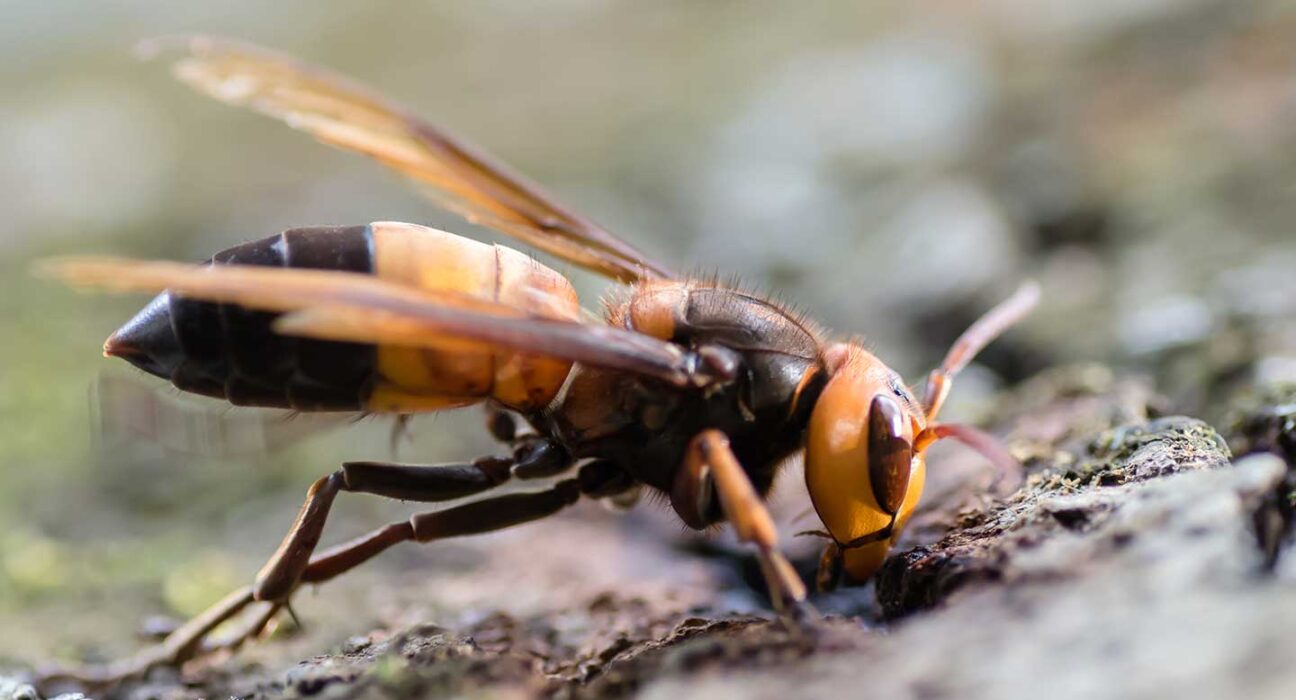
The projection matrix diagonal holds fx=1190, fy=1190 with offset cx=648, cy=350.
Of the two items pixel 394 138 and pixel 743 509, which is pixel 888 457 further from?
pixel 394 138

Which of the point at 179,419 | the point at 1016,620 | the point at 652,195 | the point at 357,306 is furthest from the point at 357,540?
the point at 652,195

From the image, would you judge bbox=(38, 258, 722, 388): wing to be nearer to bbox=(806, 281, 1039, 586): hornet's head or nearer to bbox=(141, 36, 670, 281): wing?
bbox=(806, 281, 1039, 586): hornet's head

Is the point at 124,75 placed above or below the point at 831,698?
above

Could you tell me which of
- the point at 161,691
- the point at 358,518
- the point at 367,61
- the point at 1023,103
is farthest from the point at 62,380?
the point at 1023,103

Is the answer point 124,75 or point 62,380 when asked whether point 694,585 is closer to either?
point 62,380

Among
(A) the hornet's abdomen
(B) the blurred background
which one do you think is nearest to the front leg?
(A) the hornet's abdomen

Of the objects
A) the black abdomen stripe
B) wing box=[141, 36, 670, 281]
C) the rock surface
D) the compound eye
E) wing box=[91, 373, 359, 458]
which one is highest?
wing box=[141, 36, 670, 281]
